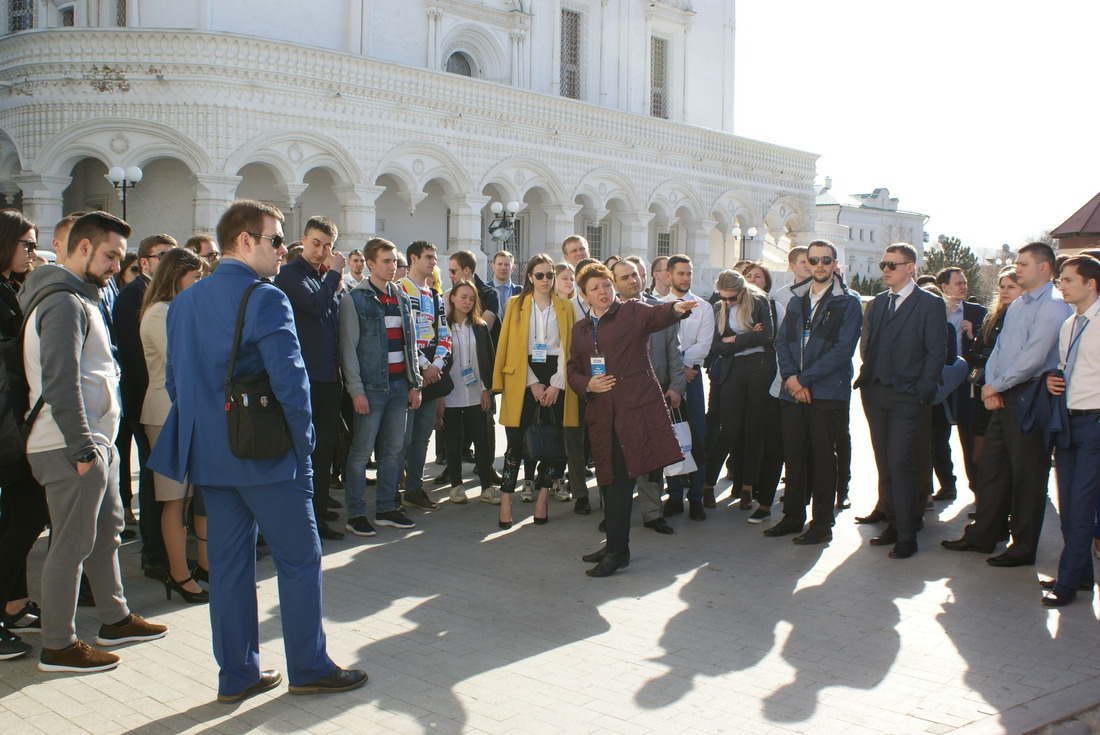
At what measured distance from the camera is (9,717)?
4.11 metres

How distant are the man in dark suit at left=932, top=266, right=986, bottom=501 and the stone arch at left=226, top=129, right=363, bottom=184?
1599cm

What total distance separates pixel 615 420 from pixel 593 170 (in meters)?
22.7

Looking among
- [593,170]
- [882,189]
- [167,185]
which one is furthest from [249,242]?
[882,189]

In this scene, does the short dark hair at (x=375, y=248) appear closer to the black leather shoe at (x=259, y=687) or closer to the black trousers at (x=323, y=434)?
the black trousers at (x=323, y=434)

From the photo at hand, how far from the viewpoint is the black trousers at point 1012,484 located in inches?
256

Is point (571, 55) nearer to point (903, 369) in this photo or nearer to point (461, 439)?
point (461, 439)

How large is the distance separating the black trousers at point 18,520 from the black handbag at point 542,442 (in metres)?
3.57

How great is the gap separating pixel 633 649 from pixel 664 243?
31.2 metres

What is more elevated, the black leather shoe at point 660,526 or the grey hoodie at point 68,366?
the grey hoodie at point 68,366

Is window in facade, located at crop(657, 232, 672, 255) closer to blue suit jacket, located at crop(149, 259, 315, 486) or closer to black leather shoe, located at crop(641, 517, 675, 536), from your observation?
black leather shoe, located at crop(641, 517, 675, 536)

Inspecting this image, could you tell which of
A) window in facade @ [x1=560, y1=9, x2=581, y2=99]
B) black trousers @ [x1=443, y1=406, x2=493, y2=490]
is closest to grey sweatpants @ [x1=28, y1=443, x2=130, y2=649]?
black trousers @ [x1=443, y1=406, x2=493, y2=490]

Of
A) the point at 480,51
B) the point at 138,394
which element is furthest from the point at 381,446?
the point at 480,51

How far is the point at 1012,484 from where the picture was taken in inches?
270

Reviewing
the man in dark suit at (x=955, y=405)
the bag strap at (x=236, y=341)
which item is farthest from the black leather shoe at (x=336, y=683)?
the man in dark suit at (x=955, y=405)
